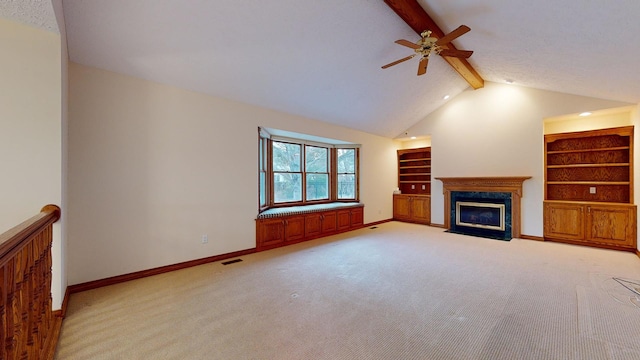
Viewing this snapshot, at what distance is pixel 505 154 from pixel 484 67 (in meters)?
1.99

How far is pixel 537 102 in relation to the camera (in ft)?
17.1

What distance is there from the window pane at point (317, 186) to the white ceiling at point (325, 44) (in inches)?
78.6

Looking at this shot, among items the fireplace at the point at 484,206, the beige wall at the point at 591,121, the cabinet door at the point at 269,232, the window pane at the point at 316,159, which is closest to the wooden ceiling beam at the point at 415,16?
the beige wall at the point at 591,121

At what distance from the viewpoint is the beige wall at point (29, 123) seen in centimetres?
203

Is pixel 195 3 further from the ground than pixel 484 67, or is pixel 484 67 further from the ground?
pixel 484 67

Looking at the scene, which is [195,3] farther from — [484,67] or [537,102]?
[537,102]

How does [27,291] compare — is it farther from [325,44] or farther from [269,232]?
[325,44]

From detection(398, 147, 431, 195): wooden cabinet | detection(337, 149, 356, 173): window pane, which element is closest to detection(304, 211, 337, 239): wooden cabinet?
detection(337, 149, 356, 173): window pane

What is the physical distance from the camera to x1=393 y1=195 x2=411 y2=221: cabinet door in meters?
7.27

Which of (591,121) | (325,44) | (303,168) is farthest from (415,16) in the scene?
(591,121)

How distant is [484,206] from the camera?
229 inches

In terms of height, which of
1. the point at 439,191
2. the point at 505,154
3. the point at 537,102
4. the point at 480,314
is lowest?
the point at 480,314

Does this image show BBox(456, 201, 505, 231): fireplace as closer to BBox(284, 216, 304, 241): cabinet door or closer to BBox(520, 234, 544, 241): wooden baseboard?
BBox(520, 234, 544, 241): wooden baseboard

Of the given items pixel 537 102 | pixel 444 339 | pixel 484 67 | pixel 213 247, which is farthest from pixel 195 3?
pixel 537 102
